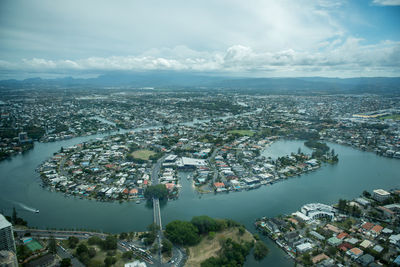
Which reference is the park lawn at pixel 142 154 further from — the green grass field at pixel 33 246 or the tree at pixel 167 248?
the tree at pixel 167 248

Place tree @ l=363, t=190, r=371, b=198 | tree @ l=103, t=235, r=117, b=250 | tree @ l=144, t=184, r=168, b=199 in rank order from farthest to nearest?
1. tree @ l=363, t=190, r=371, b=198
2. tree @ l=144, t=184, r=168, b=199
3. tree @ l=103, t=235, r=117, b=250

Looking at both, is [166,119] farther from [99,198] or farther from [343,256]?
[343,256]

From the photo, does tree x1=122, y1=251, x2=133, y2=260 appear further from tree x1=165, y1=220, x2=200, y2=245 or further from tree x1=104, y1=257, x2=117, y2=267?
tree x1=165, y1=220, x2=200, y2=245

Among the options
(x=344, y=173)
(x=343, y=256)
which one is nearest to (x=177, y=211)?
(x=343, y=256)

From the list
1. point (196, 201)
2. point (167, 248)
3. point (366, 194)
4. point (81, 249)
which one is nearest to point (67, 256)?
point (81, 249)

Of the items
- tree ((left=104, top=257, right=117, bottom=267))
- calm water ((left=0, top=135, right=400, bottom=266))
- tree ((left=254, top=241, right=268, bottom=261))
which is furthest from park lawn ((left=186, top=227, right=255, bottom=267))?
tree ((left=104, top=257, right=117, bottom=267))

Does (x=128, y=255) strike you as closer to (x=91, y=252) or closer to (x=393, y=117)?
(x=91, y=252)

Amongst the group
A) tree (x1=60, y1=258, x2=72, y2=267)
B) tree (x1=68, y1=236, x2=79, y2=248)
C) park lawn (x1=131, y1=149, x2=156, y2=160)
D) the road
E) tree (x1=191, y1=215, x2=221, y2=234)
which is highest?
park lawn (x1=131, y1=149, x2=156, y2=160)
